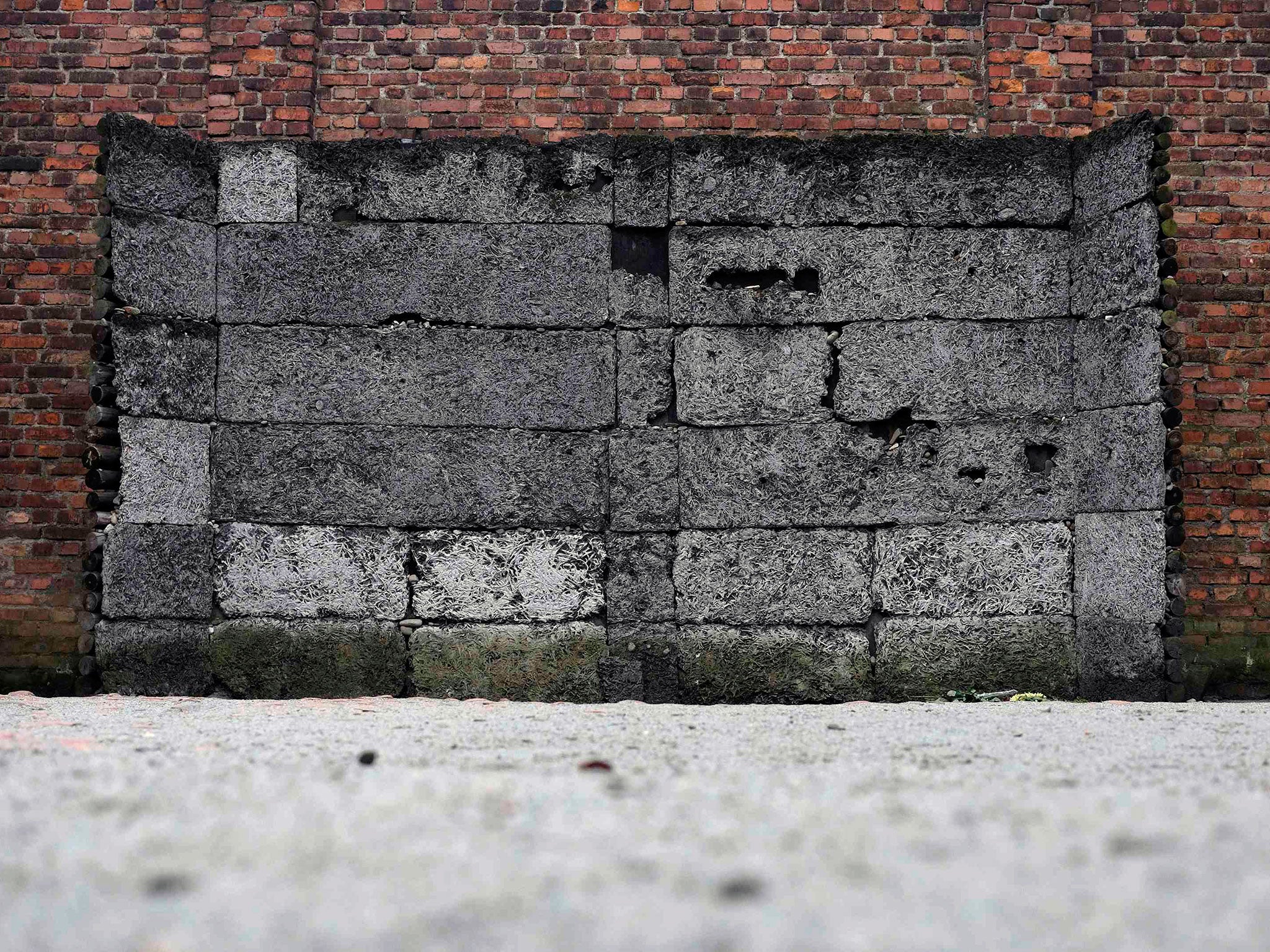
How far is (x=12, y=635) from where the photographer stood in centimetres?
Answer: 626

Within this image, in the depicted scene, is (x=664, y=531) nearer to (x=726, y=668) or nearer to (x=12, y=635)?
(x=726, y=668)

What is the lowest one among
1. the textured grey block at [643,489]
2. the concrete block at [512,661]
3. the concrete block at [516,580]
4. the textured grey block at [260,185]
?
the concrete block at [512,661]

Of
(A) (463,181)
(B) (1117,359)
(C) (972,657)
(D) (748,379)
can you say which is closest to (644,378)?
(D) (748,379)

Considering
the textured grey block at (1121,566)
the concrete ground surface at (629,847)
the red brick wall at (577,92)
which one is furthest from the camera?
the red brick wall at (577,92)

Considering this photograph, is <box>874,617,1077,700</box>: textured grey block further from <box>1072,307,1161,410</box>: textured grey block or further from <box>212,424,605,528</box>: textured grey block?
<box>212,424,605,528</box>: textured grey block

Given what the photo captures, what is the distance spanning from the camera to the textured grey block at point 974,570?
5105mm

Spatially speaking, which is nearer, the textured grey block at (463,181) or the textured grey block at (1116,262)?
the textured grey block at (1116,262)

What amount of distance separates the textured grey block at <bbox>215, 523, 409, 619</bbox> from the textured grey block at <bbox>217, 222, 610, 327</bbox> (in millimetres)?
912

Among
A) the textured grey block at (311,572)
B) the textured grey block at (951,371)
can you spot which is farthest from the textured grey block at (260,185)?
the textured grey block at (951,371)

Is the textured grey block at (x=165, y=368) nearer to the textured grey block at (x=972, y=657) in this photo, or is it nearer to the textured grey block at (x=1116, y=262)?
the textured grey block at (x=972, y=657)

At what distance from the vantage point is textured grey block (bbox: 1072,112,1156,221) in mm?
4992

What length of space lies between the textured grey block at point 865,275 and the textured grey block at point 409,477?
83cm

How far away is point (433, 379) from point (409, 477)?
1.40 feet

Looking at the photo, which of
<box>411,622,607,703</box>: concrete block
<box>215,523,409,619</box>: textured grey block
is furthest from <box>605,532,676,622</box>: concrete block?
<box>215,523,409,619</box>: textured grey block
